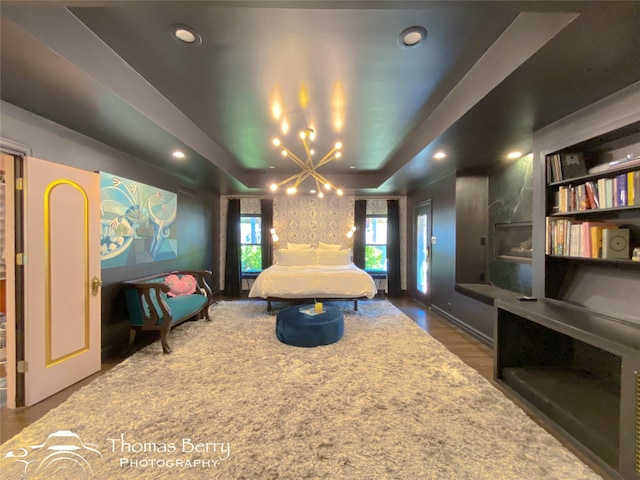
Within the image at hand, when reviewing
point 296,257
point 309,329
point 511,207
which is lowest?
point 309,329

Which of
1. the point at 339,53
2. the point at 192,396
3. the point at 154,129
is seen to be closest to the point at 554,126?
the point at 339,53

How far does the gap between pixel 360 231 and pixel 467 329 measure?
310cm

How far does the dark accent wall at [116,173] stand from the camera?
6.73ft

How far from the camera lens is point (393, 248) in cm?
593

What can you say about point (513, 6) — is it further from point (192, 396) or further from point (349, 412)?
point (192, 396)

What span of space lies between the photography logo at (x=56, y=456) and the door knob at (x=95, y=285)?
1256mm

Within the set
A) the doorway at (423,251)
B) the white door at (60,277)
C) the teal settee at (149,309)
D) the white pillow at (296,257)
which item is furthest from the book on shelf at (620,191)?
the white door at (60,277)

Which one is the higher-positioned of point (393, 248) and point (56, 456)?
point (393, 248)

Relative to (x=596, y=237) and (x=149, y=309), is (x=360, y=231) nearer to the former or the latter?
(x=596, y=237)

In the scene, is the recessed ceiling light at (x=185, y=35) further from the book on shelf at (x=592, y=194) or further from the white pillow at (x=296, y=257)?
the white pillow at (x=296, y=257)

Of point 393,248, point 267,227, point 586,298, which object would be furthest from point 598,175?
point 267,227

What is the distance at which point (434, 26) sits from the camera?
1.49 m

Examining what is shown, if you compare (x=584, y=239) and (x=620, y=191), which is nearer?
(x=620, y=191)

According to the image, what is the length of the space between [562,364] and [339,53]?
328 cm
